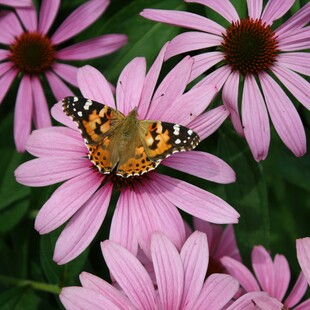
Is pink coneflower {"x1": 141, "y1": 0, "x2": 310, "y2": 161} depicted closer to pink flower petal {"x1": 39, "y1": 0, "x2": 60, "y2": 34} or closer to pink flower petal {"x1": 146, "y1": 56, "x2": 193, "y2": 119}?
pink flower petal {"x1": 146, "y1": 56, "x2": 193, "y2": 119}

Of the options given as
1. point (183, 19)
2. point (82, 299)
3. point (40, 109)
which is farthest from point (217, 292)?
point (40, 109)

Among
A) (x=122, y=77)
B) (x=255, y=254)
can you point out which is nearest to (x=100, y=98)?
(x=122, y=77)

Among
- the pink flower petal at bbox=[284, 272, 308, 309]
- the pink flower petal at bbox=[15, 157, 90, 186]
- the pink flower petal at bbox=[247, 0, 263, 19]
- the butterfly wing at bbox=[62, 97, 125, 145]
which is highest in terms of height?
the pink flower petal at bbox=[247, 0, 263, 19]

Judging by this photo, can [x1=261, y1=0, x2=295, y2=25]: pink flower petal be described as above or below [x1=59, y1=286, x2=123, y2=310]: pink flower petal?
above

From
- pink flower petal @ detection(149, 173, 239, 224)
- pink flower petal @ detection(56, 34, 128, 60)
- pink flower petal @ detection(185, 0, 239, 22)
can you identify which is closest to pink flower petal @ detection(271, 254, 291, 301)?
A: pink flower petal @ detection(149, 173, 239, 224)

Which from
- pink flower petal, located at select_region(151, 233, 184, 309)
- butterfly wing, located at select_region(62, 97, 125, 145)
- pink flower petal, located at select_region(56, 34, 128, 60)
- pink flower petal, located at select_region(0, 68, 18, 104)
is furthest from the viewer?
pink flower petal, located at select_region(0, 68, 18, 104)

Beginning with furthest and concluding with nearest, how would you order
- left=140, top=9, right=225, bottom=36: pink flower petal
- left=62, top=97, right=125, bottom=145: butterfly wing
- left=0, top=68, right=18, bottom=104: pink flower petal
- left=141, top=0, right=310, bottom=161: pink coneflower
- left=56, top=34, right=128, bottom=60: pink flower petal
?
left=0, top=68, right=18, bottom=104: pink flower petal < left=56, top=34, right=128, bottom=60: pink flower petal < left=140, top=9, right=225, bottom=36: pink flower petal < left=141, top=0, right=310, bottom=161: pink coneflower < left=62, top=97, right=125, bottom=145: butterfly wing

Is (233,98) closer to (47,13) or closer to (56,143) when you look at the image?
(56,143)
